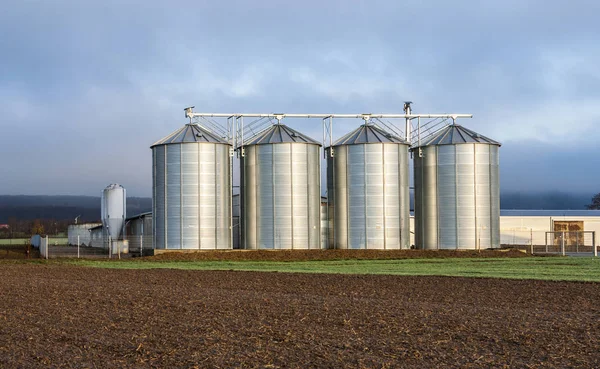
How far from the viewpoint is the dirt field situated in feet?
45.6

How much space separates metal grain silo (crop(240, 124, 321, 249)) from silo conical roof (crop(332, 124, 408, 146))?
2.74 metres

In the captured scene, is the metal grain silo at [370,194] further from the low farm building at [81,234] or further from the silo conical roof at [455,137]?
the low farm building at [81,234]

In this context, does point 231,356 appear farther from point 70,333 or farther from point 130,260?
point 130,260

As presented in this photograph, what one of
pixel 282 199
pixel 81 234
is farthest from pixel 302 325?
pixel 81 234

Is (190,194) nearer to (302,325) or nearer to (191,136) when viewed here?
(191,136)

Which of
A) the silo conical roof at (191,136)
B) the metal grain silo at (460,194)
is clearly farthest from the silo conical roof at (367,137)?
the silo conical roof at (191,136)

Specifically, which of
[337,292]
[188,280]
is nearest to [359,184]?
[188,280]

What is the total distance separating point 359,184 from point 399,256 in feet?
23.5

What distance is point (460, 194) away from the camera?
182 feet

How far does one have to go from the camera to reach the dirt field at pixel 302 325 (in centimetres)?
1391

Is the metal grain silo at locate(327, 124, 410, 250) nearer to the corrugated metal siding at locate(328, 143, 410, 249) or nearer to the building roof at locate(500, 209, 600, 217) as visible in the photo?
the corrugated metal siding at locate(328, 143, 410, 249)

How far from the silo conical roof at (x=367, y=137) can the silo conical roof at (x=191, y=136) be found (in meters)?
9.61

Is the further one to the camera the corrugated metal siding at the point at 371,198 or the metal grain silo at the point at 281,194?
the corrugated metal siding at the point at 371,198

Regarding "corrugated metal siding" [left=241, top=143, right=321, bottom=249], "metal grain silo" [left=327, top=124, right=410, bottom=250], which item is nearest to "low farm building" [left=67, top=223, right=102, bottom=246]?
"corrugated metal siding" [left=241, top=143, right=321, bottom=249]
